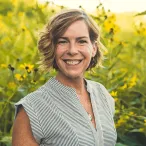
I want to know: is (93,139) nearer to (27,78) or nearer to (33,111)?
(33,111)

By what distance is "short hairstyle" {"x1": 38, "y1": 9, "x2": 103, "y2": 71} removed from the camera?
2.23 m

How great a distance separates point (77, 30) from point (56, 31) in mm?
82

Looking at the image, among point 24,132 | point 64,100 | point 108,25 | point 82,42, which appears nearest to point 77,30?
point 82,42

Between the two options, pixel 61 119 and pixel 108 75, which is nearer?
pixel 61 119

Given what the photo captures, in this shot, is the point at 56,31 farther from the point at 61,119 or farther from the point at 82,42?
the point at 61,119

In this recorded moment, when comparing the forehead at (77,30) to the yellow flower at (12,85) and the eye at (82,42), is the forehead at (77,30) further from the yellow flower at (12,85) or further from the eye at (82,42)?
the yellow flower at (12,85)

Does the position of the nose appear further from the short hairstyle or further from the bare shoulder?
the bare shoulder

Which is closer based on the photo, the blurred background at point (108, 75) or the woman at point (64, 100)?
the woman at point (64, 100)

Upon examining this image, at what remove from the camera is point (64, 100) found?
2336 mm

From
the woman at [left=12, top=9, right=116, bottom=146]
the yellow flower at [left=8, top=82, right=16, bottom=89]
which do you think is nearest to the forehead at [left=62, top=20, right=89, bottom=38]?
the woman at [left=12, top=9, right=116, bottom=146]

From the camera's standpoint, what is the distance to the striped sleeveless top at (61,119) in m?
2.22

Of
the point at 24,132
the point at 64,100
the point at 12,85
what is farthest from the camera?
the point at 12,85

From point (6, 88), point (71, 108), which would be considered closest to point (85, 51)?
point (71, 108)

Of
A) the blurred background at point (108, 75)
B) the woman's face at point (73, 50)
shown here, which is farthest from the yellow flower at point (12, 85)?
the woman's face at point (73, 50)
